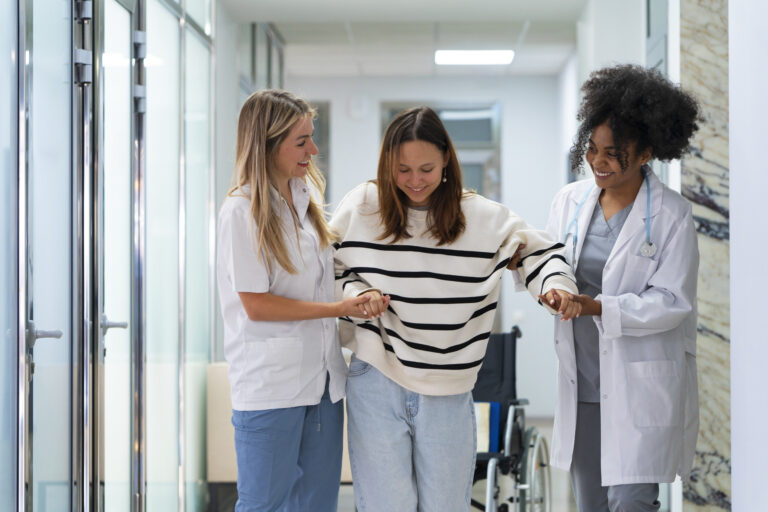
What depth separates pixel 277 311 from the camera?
6.33ft

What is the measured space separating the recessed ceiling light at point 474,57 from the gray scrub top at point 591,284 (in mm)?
4236

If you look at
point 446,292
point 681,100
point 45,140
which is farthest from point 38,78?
point 681,100

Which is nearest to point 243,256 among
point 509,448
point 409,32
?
point 509,448

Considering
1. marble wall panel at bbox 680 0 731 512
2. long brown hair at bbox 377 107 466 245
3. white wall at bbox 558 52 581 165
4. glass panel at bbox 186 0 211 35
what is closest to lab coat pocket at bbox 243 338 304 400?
long brown hair at bbox 377 107 466 245

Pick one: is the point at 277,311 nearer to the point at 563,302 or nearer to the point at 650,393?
the point at 563,302

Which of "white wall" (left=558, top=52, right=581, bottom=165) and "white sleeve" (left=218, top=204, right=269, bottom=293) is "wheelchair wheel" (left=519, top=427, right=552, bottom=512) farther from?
"white wall" (left=558, top=52, right=581, bottom=165)

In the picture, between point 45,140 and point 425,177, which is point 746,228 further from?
point 45,140

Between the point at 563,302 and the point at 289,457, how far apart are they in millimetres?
755

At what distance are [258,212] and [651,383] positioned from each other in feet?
3.43

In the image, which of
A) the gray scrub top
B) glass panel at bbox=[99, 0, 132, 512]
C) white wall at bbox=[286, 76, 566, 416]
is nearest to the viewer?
the gray scrub top

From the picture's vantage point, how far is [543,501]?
321 cm

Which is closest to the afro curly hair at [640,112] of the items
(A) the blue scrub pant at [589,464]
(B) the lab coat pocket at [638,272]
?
(B) the lab coat pocket at [638,272]

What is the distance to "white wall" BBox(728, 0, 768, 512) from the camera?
1.73 metres

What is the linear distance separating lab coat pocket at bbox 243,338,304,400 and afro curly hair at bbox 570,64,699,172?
0.94 metres
